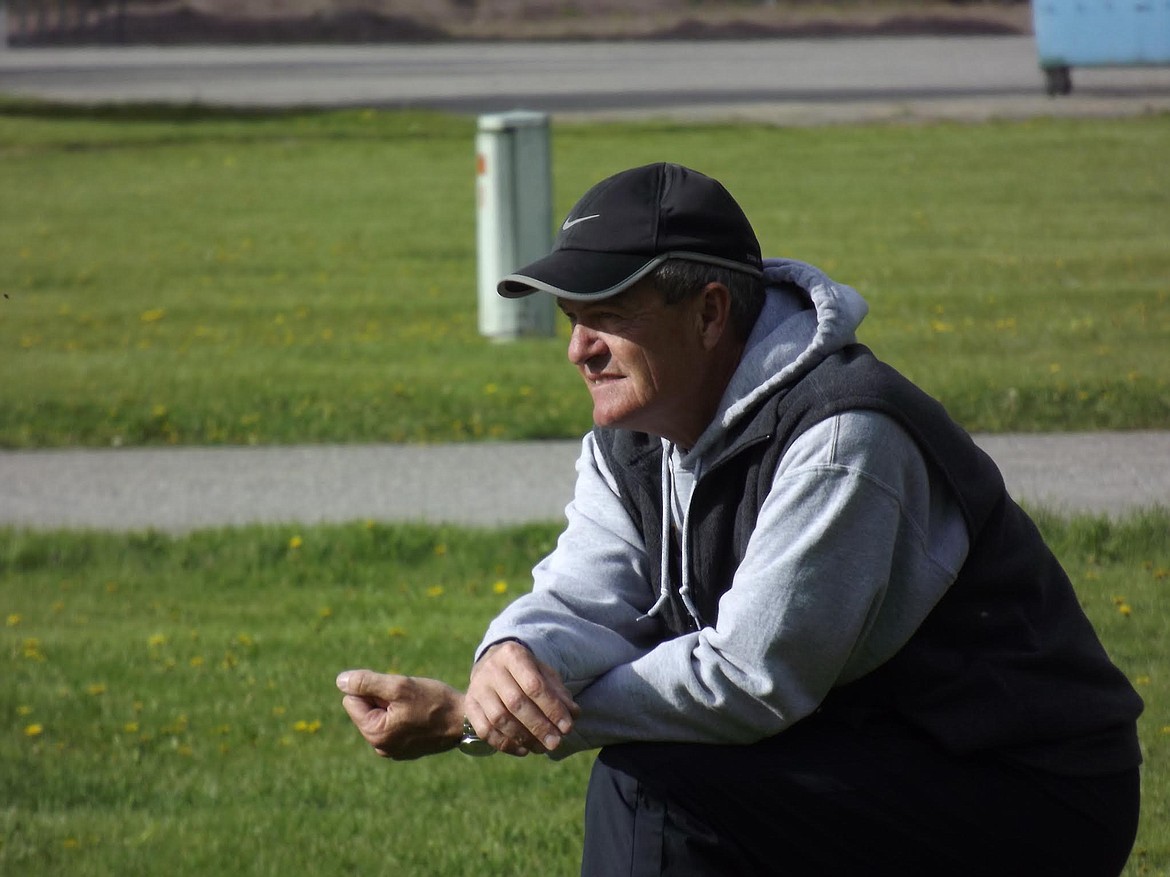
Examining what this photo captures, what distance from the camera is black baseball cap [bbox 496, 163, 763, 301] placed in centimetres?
235

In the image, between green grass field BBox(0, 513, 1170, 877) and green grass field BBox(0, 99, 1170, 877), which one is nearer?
green grass field BBox(0, 513, 1170, 877)

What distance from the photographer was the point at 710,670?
2.30 meters

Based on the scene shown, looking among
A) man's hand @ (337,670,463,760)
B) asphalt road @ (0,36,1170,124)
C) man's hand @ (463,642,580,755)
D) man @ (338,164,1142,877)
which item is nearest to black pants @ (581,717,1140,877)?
man @ (338,164,1142,877)

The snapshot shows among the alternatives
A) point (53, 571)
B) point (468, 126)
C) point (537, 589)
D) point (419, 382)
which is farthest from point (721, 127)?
point (537, 589)

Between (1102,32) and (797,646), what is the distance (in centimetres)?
1811

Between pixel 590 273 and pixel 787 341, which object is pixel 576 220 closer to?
pixel 590 273

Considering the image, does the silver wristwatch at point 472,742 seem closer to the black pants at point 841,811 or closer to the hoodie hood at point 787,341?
the black pants at point 841,811

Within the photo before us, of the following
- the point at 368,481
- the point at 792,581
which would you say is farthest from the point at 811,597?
the point at 368,481

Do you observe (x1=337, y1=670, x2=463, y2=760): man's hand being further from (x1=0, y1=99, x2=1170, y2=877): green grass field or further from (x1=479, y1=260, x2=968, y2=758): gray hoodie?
(x1=0, y1=99, x2=1170, y2=877): green grass field

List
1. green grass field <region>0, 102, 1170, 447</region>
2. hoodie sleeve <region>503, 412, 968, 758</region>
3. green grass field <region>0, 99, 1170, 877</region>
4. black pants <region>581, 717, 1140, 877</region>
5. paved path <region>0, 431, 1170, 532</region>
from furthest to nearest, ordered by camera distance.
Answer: green grass field <region>0, 102, 1170, 447</region>, paved path <region>0, 431, 1170, 532</region>, green grass field <region>0, 99, 1170, 877</region>, black pants <region>581, 717, 1140, 877</region>, hoodie sleeve <region>503, 412, 968, 758</region>

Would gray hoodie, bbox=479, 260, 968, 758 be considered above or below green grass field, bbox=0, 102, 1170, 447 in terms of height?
above

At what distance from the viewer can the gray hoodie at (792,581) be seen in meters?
2.23

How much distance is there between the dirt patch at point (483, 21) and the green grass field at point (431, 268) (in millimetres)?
21185

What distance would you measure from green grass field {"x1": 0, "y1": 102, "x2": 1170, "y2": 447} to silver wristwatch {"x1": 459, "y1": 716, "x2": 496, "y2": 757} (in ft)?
14.3
